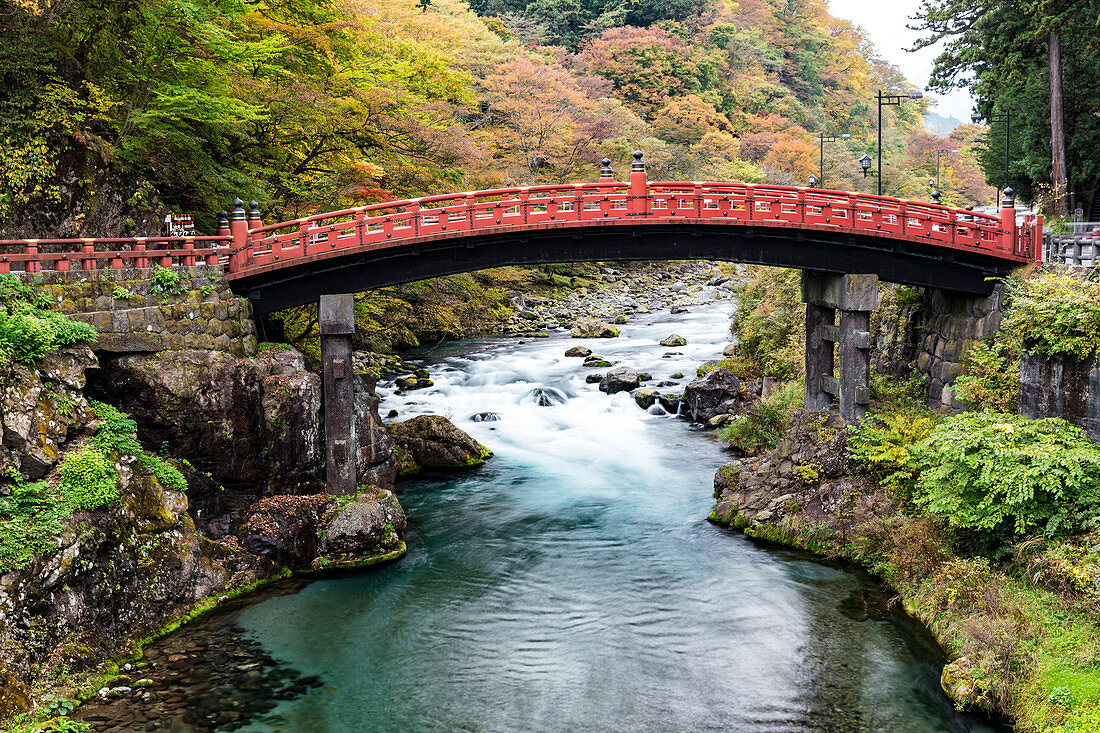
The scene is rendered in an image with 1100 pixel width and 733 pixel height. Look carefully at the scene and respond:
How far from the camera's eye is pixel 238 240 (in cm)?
1933

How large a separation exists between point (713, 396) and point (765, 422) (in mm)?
4548

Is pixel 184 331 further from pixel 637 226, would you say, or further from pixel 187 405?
pixel 637 226

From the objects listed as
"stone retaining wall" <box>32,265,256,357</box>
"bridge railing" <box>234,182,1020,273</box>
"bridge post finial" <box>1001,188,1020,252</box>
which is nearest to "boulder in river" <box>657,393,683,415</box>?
"bridge railing" <box>234,182,1020,273</box>

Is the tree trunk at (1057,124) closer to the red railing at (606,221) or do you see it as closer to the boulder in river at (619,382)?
the red railing at (606,221)

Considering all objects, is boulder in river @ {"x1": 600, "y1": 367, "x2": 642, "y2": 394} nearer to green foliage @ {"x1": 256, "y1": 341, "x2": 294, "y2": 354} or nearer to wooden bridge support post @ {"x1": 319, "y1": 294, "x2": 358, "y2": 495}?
wooden bridge support post @ {"x1": 319, "y1": 294, "x2": 358, "y2": 495}

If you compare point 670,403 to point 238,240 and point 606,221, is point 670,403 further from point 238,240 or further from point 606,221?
point 238,240

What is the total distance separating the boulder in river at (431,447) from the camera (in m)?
25.0

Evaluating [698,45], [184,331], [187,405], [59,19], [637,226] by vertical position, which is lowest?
[187,405]

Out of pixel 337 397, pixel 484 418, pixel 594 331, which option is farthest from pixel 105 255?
pixel 594 331

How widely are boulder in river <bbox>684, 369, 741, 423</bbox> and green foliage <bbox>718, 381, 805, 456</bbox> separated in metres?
2.81

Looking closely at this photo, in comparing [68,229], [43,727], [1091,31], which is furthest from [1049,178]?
[43,727]

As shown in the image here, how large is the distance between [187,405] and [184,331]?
5.64 ft

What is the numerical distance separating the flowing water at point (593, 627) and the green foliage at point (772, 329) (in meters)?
5.68

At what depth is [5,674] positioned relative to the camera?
12219 mm
